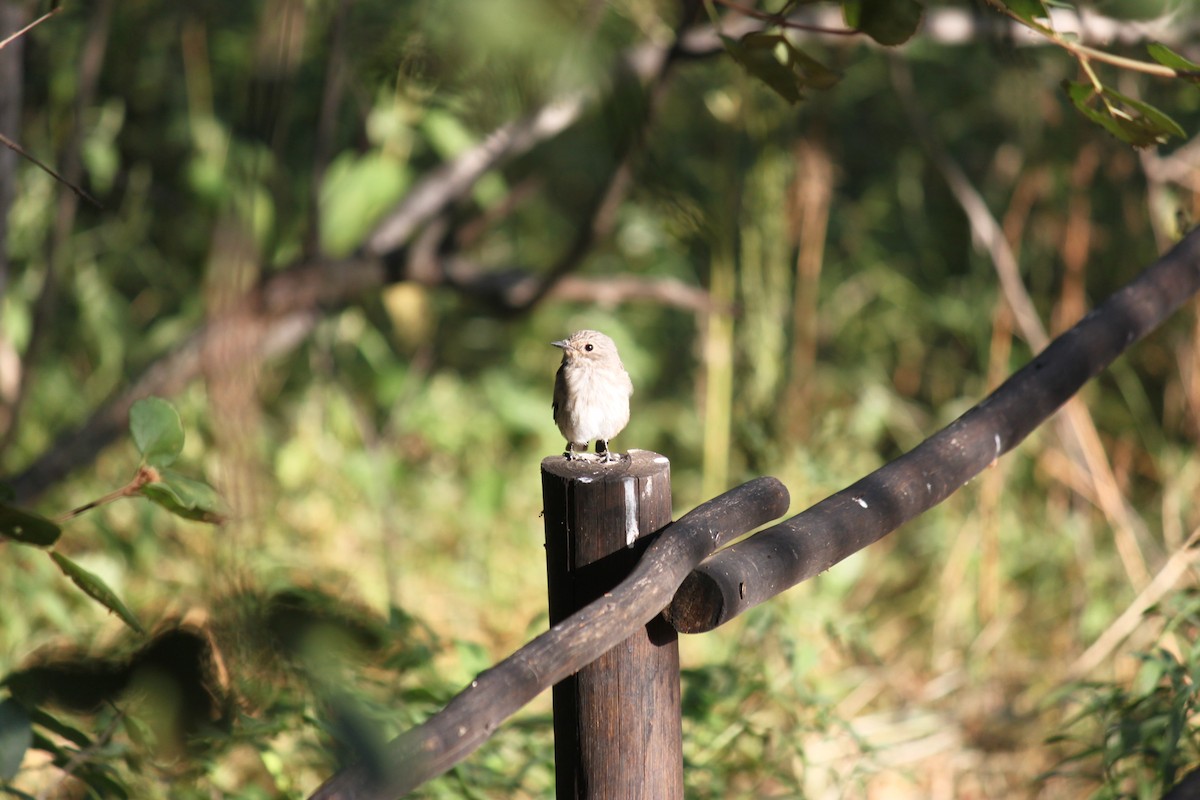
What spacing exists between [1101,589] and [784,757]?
1372mm

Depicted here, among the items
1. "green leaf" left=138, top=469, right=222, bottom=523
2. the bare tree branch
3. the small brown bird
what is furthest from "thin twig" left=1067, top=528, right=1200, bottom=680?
"green leaf" left=138, top=469, right=222, bottom=523

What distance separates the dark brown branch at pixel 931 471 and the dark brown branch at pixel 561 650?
0.11 feet

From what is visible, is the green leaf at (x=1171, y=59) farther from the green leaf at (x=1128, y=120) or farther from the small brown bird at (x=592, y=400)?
the small brown bird at (x=592, y=400)

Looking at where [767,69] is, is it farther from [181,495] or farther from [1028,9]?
[181,495]

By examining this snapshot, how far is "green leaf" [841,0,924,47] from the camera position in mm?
1173

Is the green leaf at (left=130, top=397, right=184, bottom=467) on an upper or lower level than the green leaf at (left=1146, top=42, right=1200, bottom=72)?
lower

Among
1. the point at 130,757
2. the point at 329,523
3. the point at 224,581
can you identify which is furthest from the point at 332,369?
the point at 224,581

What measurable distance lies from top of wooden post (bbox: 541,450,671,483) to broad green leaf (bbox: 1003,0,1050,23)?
587 millimetres

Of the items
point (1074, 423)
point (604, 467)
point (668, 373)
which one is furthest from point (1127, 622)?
point (604, 467)

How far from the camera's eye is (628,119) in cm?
A: 112

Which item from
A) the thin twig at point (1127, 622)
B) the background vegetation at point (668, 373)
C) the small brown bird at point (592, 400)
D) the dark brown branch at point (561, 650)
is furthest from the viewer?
the thin twig at point (1127, 622)

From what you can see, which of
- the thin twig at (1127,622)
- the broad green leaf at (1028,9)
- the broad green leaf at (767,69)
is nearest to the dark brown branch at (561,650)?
the broad green leaf at (767,69)

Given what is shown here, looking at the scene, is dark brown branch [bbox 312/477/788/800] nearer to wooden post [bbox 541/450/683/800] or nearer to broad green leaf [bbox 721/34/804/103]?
wooden post [bbox 541/450/683/800]

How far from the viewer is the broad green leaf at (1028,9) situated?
1.15 meters
